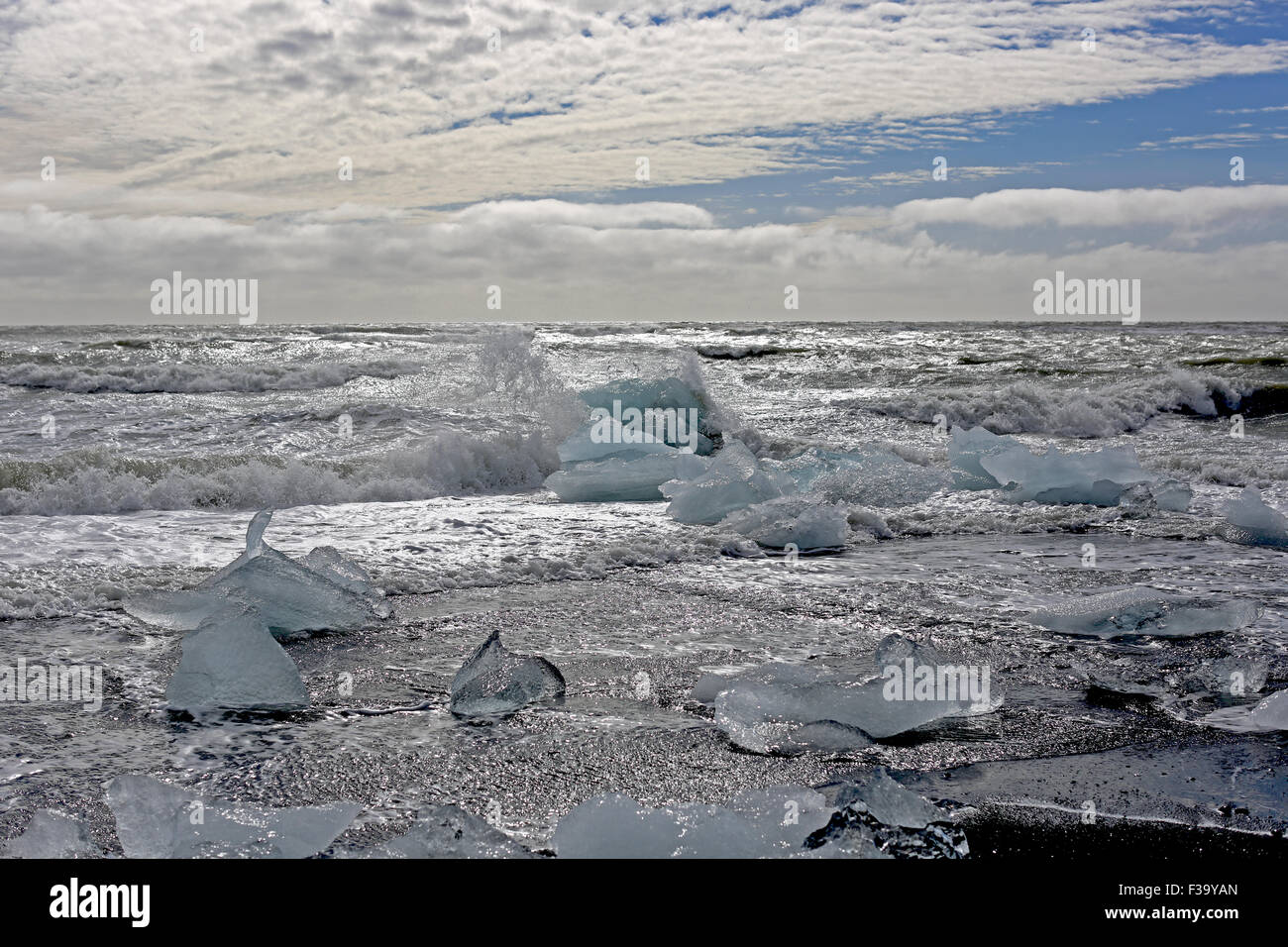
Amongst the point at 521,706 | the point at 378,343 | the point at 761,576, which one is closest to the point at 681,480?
the point at 761,576

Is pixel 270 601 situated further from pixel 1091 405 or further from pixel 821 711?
pixel 1091 405

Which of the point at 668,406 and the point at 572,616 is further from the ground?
the point at 668,406

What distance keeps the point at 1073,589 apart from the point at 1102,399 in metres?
10.6

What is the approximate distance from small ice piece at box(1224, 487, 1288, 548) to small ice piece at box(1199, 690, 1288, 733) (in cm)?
349

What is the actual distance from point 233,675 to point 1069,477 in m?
6.50

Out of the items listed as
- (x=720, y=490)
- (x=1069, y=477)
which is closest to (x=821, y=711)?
(x=720, y=490)

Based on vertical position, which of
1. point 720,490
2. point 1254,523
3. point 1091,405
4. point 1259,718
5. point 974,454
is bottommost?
point 1259,718

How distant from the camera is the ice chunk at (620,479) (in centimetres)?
812

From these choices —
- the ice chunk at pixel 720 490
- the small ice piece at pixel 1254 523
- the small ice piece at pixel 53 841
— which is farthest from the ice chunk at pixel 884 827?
the small ice piece at pixel 1254 523

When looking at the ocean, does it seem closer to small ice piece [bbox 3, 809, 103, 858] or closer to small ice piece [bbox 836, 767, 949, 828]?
small ice piece [bbox 3, 809, 103, 858]

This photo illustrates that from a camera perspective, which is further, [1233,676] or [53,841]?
[1233,676]

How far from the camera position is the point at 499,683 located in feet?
11.5

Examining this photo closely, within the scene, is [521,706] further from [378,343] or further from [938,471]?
[378,343]

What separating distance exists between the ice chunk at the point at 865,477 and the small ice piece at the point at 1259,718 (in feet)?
13.1
